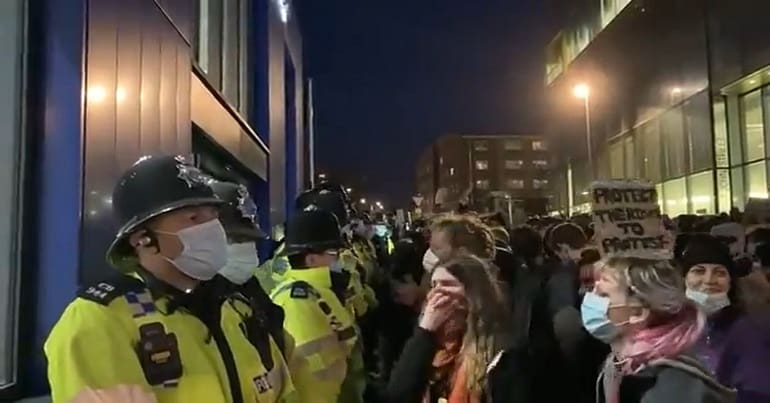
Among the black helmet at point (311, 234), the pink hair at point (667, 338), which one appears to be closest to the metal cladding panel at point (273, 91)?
the black helmet at point (311, 234)

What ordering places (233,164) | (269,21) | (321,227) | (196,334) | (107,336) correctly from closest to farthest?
(107,336) < (196,334) < (321,227) < (233,164) < (269,21)

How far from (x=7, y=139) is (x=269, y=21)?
13678mm

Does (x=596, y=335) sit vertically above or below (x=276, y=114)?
below

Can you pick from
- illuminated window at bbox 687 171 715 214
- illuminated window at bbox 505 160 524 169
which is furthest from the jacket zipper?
illuminated window at bbox 505 160 524 169

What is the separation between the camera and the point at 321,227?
4.90 metres

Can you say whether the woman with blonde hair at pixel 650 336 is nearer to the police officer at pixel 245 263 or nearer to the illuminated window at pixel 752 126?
the police officer at pixel 245 263

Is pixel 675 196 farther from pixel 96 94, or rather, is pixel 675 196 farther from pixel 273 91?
pixel 96 94

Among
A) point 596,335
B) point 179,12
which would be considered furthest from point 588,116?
point 596,335

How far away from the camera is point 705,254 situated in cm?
443

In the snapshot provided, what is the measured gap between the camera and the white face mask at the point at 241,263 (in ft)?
11.2

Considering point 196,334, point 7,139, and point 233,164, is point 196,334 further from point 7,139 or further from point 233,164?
point 233,164

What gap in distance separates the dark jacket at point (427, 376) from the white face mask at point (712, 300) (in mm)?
1434

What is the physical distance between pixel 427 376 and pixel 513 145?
116663 mm

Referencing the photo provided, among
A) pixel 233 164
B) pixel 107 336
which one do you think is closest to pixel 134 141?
pixel 107 336
